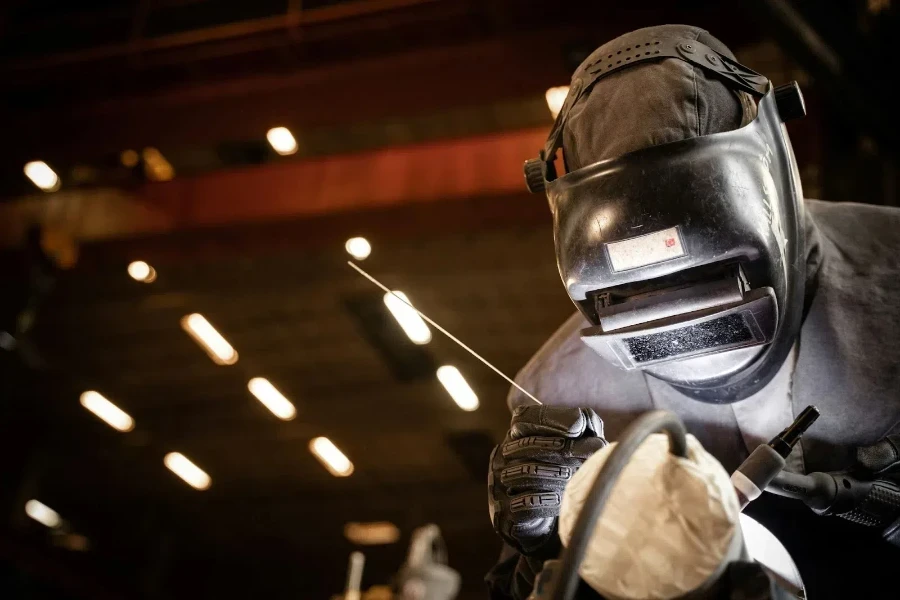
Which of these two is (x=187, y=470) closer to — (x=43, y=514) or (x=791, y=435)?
(x=43, y=514)

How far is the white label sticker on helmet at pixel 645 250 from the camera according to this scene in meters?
1.10

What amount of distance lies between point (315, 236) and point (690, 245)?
12.5 ft

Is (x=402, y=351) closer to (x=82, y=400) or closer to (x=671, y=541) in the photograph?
(x=82, y=400)

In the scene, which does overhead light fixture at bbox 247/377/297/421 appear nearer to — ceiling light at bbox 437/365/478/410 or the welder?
ceiling light at bbox 437/365/478/410

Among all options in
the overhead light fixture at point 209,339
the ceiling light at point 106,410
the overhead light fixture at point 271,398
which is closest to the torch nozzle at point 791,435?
the overhead light fixture at point 209,339

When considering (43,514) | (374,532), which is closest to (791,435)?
(374,532)

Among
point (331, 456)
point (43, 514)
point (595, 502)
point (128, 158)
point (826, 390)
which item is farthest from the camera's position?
point (43, 514)

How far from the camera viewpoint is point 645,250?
3.64 ft

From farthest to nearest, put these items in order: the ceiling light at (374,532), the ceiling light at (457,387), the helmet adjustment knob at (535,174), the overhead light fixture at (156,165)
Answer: the ceiling light at (374,532), the ceiling light at (457,387), the overhead light fixture at (156,165), the helmet adjustment knob at (535,174)

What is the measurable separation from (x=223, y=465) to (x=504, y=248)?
483 cm

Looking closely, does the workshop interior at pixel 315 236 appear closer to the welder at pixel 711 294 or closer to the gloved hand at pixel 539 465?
the welder at pixel 711 294

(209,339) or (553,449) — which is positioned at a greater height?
(209,339)

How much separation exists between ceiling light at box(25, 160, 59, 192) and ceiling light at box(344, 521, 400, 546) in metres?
5.61

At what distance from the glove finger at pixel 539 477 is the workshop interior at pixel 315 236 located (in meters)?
0.20
